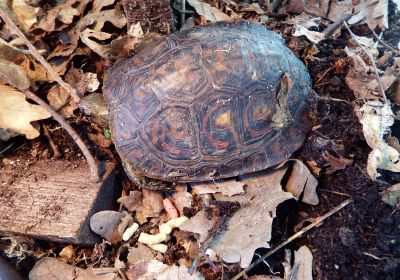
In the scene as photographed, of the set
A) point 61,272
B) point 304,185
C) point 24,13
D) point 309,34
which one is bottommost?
point 61,272

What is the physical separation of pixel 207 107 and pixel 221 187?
19.3 inches

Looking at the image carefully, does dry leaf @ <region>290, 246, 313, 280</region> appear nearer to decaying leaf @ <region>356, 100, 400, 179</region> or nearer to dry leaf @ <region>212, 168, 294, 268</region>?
dry leaf @ <region>212, 168, 294, 268</region>

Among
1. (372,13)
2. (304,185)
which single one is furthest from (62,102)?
(372,13)

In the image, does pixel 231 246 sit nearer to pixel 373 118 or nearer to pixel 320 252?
pixel 320 252

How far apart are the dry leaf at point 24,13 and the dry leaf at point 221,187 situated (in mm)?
1507

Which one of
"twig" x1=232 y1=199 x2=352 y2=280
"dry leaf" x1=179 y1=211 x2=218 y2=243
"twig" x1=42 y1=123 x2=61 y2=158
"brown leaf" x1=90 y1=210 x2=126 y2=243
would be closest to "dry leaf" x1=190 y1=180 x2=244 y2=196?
"dry leaf" x1=179 y1=211 x2=218 y2=243

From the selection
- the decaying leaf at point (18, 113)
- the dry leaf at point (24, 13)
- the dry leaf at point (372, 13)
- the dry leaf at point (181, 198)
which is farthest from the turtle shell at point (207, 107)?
the dry leaf at point (372, 13)

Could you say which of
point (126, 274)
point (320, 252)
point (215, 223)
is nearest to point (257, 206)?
point (215, 223)

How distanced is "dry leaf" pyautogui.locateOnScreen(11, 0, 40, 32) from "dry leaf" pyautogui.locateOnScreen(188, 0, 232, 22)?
1.07 metres

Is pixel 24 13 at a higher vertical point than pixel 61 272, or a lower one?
higher

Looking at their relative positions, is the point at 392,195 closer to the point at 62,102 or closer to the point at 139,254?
the point at 139,254

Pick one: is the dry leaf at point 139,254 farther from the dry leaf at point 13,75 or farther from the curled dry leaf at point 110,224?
the dry leaf at point 13,75

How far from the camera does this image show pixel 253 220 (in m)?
1.87

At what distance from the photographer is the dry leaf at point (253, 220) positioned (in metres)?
1.75
